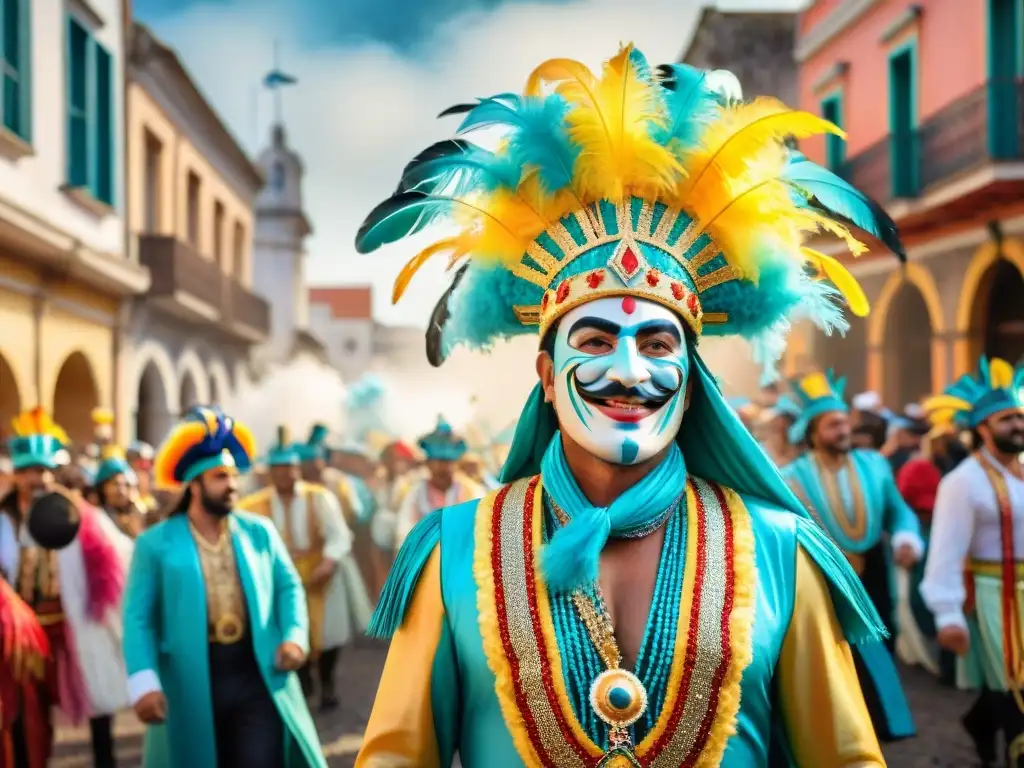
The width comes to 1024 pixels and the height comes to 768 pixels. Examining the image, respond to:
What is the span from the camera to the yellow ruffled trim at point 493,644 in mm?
2414

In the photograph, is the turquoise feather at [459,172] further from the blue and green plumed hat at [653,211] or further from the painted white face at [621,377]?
the painted white face at [621,377]

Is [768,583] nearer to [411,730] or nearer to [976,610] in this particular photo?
[411,730]

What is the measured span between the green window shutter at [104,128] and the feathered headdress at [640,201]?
14480mm

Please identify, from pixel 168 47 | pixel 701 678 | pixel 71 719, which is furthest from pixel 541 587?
pixel 168 47

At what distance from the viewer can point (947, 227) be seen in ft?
53.8

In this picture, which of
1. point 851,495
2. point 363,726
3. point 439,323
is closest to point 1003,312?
point 851,495

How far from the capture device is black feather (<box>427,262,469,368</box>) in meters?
2.92

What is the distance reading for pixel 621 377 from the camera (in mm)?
2510

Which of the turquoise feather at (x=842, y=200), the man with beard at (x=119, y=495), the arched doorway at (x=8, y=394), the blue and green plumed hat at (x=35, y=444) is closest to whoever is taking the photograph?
the turquoise feather at (x=842, y=200)

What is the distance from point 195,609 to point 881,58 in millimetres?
16397

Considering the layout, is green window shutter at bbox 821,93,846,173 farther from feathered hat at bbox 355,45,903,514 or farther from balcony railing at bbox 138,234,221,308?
feathered hat at bbox 355,45,903,514

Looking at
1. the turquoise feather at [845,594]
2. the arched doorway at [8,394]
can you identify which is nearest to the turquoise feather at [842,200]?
the turquoise feather at [845,594]

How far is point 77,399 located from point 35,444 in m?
10.5

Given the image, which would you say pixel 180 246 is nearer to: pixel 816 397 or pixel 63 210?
pixel 63 210
